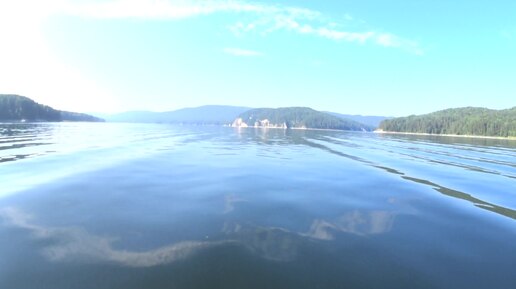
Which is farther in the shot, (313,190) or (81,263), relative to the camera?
(313,190)

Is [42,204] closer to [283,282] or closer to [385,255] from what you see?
[283,282]

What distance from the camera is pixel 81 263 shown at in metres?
7.00

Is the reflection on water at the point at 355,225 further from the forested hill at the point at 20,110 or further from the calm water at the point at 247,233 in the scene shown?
the forested hill at the point at 20,110

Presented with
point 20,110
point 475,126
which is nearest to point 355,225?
point 20,110

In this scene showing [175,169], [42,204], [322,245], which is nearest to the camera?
[322,245]

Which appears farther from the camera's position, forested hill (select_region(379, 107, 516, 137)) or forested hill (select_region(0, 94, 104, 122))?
forested hill (select_region(379, 107, 516, 137))

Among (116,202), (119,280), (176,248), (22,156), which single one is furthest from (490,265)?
(22,156)

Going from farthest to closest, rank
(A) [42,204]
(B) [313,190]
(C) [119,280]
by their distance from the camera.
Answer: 1. (B) [313,190]
2. (A) [42,204]
3. (C) [119,280]

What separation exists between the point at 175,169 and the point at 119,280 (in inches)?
542

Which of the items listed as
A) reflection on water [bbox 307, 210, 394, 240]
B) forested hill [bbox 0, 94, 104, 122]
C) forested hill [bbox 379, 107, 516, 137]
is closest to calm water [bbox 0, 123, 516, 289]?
reflection on water [bbox 307, 210, 394, 240]

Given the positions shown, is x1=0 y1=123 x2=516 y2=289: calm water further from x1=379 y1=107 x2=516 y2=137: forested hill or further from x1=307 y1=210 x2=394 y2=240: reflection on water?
x1=379 y1=107 x2=516 y2=137: forested hill

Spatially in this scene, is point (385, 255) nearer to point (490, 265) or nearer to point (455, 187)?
point (490, 265)

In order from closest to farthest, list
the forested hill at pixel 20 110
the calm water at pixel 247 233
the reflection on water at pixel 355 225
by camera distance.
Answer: the calm water at pixel 247 233, the reflection on water at pixel 355 225, the forested hill at pixel 20 110

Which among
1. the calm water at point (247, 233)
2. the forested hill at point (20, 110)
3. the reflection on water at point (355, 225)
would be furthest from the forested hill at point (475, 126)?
the forested hill at point (20, 110)
